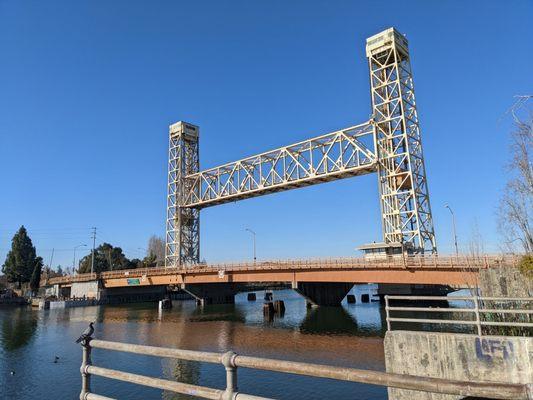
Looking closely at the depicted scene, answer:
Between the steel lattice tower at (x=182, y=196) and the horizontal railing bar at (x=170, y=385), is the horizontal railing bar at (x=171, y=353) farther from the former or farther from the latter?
the steel lattice tower at (x=182, y=196)

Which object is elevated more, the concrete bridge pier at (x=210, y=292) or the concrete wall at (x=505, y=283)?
the concrete wall at (x=505, y=283)

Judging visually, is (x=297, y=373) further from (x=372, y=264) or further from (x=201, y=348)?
(x=372, y=264)

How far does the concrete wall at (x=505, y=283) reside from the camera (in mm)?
13945

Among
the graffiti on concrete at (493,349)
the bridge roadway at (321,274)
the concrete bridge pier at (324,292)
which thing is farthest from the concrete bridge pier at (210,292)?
the graffiti on concrete at (493,349)

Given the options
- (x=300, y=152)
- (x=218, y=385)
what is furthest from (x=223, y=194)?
(x=218, y=385)

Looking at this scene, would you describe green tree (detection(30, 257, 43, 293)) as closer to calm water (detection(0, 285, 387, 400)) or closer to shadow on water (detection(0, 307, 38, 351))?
shadow on water (detection(0, 307, 38, 351))

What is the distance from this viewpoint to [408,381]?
132 inches

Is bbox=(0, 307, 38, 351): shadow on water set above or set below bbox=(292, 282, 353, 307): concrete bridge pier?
below

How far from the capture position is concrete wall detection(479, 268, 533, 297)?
1395 cm

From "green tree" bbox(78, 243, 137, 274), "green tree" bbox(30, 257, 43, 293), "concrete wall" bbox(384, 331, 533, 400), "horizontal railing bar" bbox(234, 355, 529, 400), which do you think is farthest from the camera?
"green tree" bbox(78, 243, 137, 274)

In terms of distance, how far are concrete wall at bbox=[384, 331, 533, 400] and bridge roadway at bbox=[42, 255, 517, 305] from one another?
8.73 m

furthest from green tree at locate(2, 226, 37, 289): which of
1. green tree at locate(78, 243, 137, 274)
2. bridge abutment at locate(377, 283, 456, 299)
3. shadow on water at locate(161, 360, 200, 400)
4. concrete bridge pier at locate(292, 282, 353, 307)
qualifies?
shadow on water at locate(161, 360, 200, 400)

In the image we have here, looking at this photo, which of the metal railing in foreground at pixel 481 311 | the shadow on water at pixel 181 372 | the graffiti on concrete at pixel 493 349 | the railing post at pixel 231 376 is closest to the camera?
the railing post at pixel 231 376

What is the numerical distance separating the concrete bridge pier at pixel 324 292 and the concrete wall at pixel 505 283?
47464 mm
